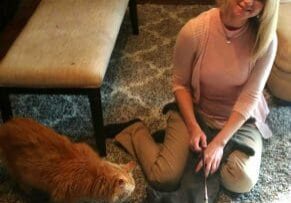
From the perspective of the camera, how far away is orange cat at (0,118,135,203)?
4.79 ft

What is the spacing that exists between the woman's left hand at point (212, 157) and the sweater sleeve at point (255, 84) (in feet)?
0.47

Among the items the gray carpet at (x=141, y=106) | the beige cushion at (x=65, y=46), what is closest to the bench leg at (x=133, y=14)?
the gray carpet at (x=141, y=106)

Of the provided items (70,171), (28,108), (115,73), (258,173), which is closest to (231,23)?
(258,173)

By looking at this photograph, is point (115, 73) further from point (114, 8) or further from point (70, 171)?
point (70, 171)

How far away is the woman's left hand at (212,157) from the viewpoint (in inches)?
59.2

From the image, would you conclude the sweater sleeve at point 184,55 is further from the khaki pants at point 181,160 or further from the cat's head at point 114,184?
the cat's head at point 114,184

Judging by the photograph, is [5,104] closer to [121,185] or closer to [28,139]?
[28,139]

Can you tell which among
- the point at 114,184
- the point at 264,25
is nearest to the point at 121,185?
the point at 114,184

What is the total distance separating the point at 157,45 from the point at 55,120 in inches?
29.2

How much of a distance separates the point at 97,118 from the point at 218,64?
505mm

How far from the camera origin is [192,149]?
1.57m

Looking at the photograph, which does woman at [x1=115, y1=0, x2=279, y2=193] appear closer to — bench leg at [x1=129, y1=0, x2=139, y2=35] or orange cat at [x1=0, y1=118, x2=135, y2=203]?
orange cat at [x1=0, y1=118, x2=135, y2=203]

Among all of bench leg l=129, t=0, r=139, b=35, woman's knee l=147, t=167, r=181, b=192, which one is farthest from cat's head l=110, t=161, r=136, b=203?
bench leg l=129, t=0, r=139, b=35

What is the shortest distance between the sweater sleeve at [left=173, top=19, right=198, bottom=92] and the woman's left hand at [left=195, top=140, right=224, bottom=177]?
0.22 m
